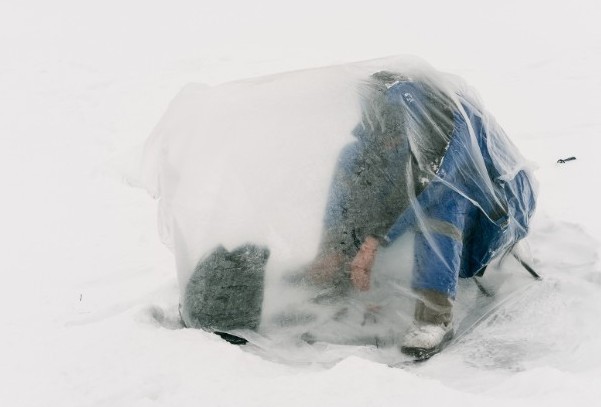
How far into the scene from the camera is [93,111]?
454cm

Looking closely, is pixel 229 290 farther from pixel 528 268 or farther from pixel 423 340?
pixel 528 268

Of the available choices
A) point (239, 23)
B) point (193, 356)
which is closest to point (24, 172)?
point (193, 356)

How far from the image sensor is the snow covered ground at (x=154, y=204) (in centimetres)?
Answer: 177

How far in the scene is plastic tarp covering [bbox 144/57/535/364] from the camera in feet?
6.95

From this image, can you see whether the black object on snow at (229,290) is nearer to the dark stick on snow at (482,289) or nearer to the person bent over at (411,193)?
the person bent over at (411,193)

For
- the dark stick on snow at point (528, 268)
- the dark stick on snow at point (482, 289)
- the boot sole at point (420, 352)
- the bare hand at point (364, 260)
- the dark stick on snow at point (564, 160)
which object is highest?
the bare hand at point (364, 260)

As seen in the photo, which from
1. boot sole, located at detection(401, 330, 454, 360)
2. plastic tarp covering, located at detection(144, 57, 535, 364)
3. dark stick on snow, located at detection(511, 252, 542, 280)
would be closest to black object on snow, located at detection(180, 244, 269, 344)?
plastic tarp covering, located at detection(144, 57, 535, 364)

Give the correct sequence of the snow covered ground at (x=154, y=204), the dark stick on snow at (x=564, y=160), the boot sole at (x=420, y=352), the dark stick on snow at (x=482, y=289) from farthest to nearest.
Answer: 1. the dark stick on snow at (x=564, y=160)
2. the dark stick on snow at (x=482, y=289)
3. the boot sole at (x=420, y=352)
4. the snow covered ground at (x=154, y=204)

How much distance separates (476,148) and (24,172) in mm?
2502

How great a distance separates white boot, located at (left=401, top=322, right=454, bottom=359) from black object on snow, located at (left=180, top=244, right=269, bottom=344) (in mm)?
498

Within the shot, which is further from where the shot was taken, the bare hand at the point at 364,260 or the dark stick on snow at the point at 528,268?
the dark stick on snow at the point at 528,268

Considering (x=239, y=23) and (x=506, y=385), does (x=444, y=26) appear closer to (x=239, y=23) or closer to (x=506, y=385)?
(x=239, y=23)

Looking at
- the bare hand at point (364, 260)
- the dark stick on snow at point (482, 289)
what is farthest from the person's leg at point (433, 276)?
the dark stick on snow at point (482, 289)

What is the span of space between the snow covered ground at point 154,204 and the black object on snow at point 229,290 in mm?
86
